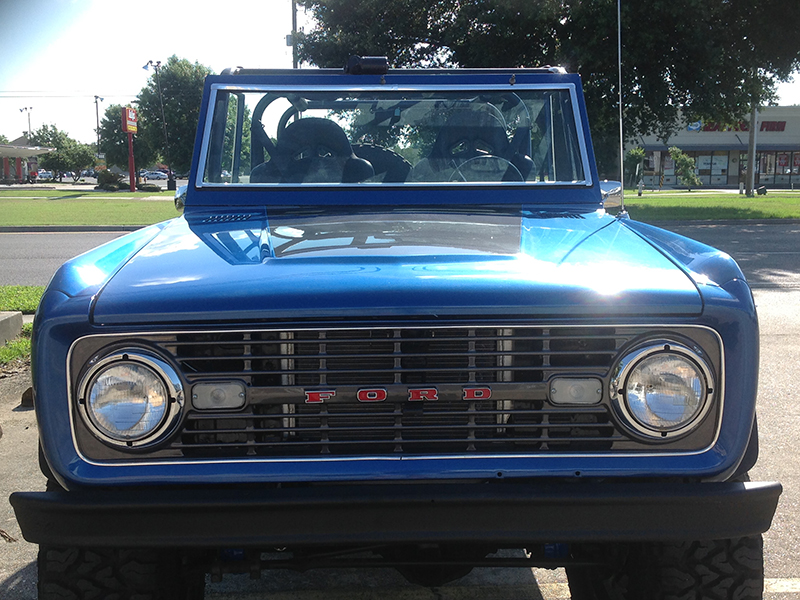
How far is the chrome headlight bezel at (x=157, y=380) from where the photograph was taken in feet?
6.19

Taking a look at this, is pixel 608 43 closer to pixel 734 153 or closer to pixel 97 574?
pixel 97 574

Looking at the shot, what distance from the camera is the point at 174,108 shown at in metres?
59.0

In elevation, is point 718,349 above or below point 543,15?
below

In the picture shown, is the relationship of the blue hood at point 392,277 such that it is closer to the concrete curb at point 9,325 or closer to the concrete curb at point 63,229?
the concrete curb at point 9,325

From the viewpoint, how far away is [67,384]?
189 centimetres

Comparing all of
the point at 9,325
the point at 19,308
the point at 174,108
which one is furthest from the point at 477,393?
the point at 174,108

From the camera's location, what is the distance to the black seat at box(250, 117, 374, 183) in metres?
3.34

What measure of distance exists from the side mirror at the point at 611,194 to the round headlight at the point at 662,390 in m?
1.52

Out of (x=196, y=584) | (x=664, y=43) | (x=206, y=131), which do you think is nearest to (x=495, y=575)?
(x=196, y=584)

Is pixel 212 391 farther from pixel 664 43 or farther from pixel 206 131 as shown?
pixel 664 43

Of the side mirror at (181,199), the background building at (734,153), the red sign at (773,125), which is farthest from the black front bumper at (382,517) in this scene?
the red sign at (773,125)

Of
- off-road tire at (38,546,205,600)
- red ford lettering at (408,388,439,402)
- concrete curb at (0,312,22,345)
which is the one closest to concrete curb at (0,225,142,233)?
concrete curb at (0,312,22,345)

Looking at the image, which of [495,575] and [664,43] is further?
[664,43]

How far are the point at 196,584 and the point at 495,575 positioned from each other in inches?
49.6
